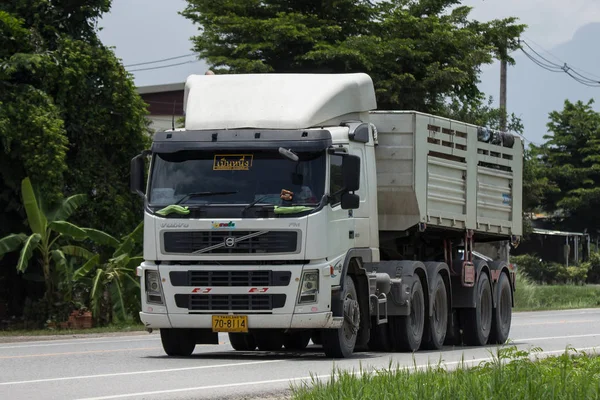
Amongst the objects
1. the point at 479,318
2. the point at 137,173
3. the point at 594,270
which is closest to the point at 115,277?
the point at 479,318

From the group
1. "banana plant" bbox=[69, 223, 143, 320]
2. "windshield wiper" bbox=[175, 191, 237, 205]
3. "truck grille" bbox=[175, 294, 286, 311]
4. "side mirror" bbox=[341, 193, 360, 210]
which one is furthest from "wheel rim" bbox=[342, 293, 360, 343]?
"banana plant" bbox=[69, 223, 143, 320]

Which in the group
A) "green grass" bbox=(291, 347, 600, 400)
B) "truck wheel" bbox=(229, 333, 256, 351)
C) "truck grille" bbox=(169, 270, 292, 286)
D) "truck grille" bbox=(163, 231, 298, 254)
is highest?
"truck grille" bbox=(163, 231, 298, 254)

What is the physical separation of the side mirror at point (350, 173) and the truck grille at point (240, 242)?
96cm

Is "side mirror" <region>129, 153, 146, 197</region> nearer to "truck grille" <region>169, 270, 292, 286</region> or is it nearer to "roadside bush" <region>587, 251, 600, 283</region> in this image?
"truck grille" <region>169, 270, 292, 286</region>

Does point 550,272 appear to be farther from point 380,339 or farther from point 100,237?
point 380,339

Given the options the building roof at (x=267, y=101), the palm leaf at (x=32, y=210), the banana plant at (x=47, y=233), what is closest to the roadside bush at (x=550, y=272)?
the banana plant at (x=47, y=233)

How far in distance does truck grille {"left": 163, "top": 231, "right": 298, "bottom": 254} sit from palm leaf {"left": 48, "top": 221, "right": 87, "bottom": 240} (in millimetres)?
10829

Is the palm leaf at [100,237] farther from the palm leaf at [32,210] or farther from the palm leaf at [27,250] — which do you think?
the palm leaf at [27,250]

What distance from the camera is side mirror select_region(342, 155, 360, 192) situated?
16391 mm

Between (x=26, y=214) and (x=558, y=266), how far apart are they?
131 feet

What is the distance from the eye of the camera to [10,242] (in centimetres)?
2672

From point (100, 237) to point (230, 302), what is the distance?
11425mm

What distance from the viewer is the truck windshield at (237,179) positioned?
16328 millimetres

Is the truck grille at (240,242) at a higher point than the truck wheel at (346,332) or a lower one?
higher
